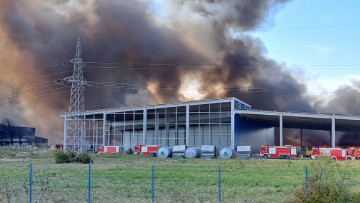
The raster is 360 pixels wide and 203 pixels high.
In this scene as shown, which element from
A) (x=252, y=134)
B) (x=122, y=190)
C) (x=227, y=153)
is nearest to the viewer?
(x=122, y=190)

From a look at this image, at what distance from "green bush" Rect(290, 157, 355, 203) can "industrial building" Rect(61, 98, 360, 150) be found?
5648cm

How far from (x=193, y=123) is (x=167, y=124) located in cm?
558

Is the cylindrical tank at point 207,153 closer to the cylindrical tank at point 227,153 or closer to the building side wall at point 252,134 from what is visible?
the cylindrical tank at point 227,153

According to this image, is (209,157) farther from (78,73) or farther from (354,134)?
(354,134)

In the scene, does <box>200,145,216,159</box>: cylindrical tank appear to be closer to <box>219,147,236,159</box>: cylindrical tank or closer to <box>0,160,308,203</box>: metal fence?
<box>219,147,236,159</box>: cylindrical tank

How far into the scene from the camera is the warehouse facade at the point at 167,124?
7781 cm

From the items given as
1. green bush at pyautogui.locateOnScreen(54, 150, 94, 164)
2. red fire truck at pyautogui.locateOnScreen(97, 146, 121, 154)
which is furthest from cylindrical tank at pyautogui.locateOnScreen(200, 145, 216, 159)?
green bush at pyautogui.locateOnScreen(54, 150, 94, 164)

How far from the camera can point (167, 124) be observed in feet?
277

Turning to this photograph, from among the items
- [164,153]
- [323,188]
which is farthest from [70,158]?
[323,188]

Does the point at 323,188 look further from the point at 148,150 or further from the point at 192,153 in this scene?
the point at 148,150

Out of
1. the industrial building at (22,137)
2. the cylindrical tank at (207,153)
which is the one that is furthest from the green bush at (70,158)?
the industrial building at (22,137)

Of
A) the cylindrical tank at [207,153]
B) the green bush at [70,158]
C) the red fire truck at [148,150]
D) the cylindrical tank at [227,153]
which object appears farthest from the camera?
the red fire truck at [148,150]

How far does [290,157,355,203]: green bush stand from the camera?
14.9 m

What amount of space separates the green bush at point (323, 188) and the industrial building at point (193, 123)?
56.5 meters
